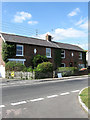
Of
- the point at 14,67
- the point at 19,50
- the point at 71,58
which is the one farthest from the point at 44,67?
the point at 71,58

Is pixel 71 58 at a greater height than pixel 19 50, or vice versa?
pixel 19 50

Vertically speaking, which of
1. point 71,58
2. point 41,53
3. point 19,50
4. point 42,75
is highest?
point 19,50

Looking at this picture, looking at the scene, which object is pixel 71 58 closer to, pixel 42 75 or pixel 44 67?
pixel 44 67

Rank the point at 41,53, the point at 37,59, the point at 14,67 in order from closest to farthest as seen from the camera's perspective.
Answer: the point at 14,67, the point at 37,59, the point at 41,53

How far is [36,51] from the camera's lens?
2395cm

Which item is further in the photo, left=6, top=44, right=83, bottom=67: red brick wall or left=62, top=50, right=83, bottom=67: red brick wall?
left=62, top=50, right=83, bottom=67: red brick wall

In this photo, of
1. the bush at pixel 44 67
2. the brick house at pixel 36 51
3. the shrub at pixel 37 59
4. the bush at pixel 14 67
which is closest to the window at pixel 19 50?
the brick house at pixel 36 51

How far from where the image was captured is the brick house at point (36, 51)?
70.1 ft

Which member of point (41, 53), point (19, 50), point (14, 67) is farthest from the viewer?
point (41, 53)

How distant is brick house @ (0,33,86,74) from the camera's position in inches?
841

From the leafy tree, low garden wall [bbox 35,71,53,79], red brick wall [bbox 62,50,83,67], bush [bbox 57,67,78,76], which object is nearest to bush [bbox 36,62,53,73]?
low garden wall [bbox 35,71,53,79]

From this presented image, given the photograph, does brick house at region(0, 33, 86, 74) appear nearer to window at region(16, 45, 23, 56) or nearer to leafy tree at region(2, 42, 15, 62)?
window at region(16, 45, 23, 56)

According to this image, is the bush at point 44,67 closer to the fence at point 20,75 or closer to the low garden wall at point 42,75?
the low garden wall at point 42,75

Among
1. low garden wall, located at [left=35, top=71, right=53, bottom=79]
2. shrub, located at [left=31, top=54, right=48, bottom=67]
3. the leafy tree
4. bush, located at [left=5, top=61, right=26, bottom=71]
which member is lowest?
low garden wall, located at [left=35, top=71, right=53, bottom=79]
